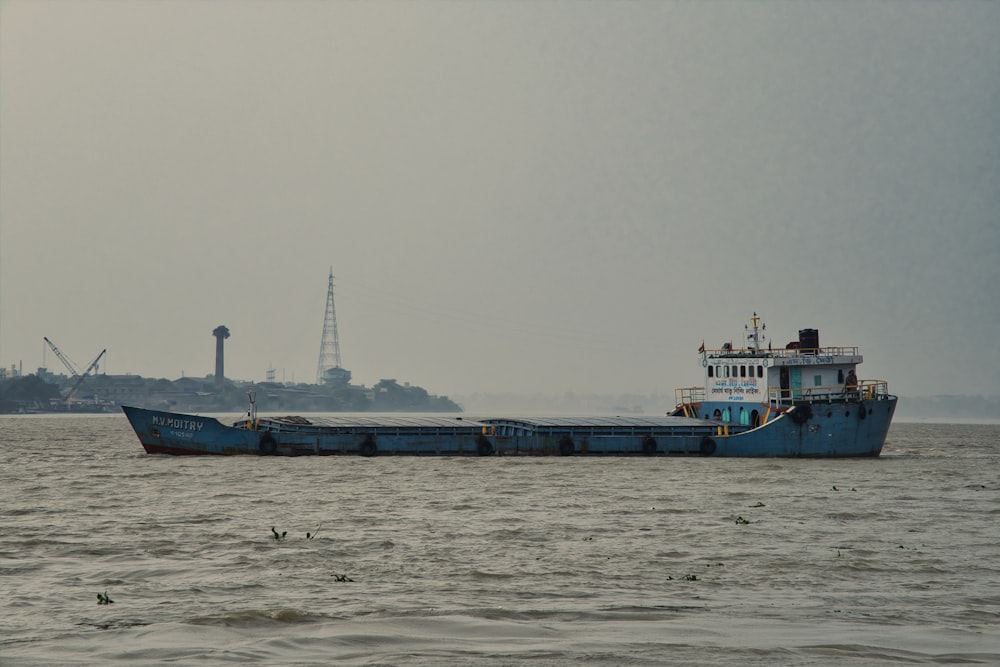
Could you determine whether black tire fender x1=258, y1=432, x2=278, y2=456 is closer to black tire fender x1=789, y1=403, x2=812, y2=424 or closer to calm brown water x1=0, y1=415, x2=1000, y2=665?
calm brown water x1=0, y1=415, x2=1000, y2=665

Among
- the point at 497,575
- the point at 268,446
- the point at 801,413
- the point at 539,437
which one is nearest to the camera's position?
the point at 497,575

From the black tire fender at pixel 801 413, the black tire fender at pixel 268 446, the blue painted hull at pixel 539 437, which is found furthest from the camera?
the black tire fender at pixel 268 446

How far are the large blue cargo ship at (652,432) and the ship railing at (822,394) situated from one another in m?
0.06

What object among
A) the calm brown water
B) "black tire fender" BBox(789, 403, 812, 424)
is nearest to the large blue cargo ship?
"black tire fender" BBox(789, 403, 812, 424)

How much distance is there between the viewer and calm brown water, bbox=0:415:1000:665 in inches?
527

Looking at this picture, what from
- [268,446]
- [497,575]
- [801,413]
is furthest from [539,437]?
[497,575]

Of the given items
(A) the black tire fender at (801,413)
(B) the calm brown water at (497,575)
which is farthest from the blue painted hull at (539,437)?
(B) the calm brown water at (497,575)

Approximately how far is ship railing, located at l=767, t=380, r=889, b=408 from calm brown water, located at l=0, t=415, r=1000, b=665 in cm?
2092

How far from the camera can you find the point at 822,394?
2330 inches

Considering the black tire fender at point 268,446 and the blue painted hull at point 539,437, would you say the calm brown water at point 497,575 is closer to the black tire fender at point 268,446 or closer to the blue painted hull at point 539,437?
the black tire fender at point 268,446

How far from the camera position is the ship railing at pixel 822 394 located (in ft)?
193

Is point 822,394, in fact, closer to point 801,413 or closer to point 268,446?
point 801,413

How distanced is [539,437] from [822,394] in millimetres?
16861

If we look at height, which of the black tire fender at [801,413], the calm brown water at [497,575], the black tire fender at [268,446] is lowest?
the calm brown water at [497,575]
